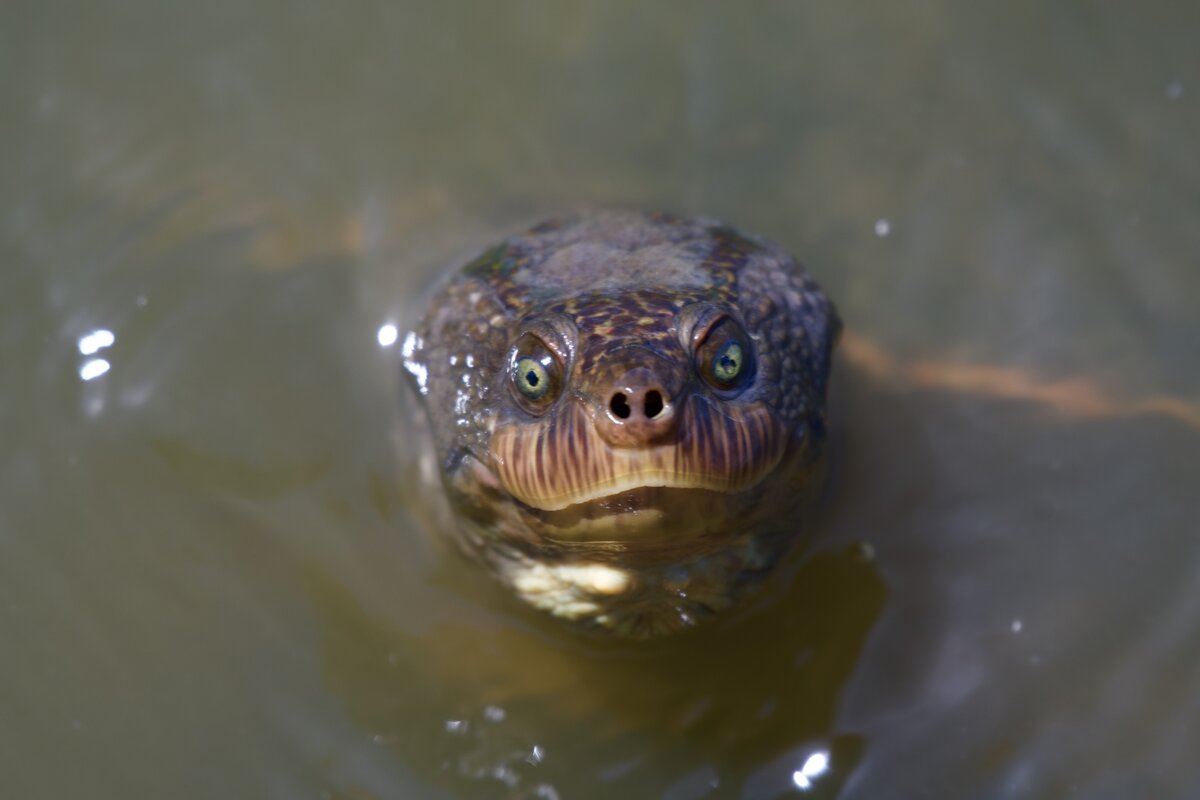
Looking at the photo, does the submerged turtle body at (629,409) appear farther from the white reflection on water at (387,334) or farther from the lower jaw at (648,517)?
the white reflection on water at (387,334)

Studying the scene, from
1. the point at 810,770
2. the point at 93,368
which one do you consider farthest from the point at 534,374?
the point at 93,368

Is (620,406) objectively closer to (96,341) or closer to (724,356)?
(724,356)

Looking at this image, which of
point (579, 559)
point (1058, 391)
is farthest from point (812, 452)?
point (1058, 391)

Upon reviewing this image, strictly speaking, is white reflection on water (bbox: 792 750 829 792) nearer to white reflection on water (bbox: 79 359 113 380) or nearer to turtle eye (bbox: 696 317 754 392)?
turtle eye (bbox: 696 317 754 392)

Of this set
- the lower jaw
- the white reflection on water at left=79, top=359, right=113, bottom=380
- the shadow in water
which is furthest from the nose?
the white reflection on water at left=79, top=359, right=113, bottom=380

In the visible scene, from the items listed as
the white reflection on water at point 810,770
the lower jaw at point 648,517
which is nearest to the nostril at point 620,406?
the lower jaw at point 648,517

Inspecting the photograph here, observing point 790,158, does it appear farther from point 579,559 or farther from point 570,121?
point 579,559

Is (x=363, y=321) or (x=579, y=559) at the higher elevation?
(x=363, y=321)
